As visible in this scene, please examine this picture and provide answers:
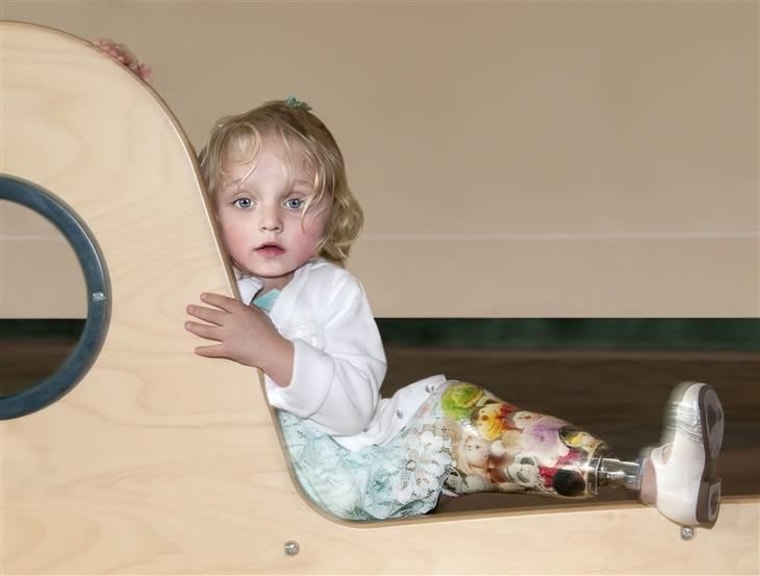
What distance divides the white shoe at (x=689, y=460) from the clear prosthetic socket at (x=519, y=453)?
0.03 m

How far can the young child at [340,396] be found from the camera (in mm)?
1146

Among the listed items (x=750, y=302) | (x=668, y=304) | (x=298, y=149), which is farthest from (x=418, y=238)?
(x=298, y=149)

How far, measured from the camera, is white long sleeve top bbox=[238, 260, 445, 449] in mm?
1160

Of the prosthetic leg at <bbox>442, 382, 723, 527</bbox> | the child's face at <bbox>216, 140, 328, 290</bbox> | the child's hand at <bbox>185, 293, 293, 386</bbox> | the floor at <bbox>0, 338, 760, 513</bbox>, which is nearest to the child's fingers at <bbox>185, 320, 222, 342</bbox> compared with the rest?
the child's hand at <bbox>185, 293, 293, 386</bbox>

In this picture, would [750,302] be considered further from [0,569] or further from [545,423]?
[0,569]

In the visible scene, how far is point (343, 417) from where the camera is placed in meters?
1.20

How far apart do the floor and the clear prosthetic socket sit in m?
0.65

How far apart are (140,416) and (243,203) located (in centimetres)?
25

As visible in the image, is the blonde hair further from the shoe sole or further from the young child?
the shoe sole

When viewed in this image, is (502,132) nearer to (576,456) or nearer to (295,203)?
(295,203)

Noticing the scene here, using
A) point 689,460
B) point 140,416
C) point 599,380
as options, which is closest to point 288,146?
point 140,416

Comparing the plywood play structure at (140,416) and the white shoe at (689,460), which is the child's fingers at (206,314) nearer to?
the plywood play structure at (140,416)

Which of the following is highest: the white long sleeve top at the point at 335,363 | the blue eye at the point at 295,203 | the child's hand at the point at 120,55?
the child's hand at the point at 120,55

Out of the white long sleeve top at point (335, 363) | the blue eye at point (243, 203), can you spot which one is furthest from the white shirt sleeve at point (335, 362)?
the blue eye at point (243, 203)
